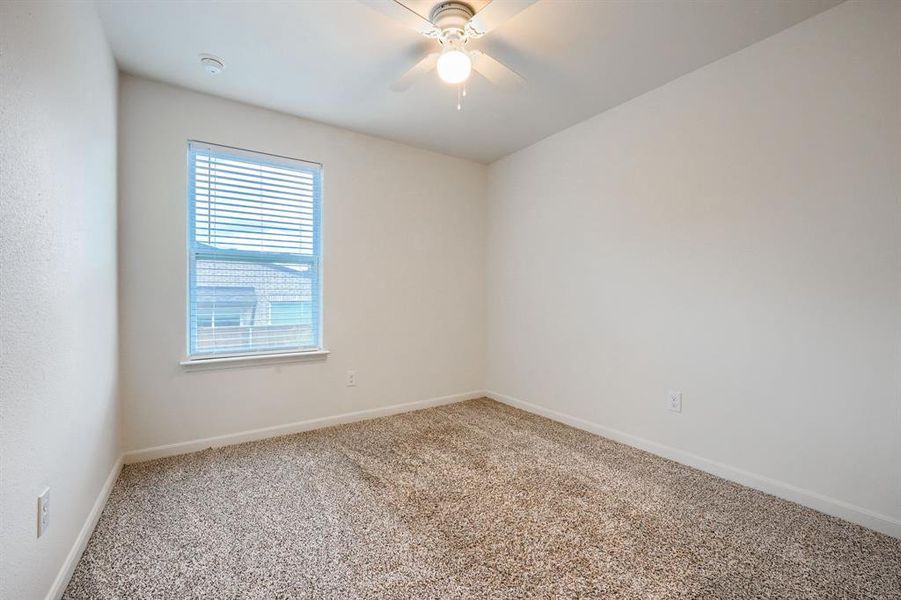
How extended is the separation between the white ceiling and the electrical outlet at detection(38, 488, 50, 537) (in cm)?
206

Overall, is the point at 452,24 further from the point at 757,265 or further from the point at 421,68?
the point at 757,265

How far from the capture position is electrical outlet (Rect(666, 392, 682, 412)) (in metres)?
2.53

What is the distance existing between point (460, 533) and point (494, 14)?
7.17 ft

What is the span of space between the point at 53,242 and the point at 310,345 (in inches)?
74.1

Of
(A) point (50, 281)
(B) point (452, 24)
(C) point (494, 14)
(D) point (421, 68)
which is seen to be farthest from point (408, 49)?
(A) point (50, 281)

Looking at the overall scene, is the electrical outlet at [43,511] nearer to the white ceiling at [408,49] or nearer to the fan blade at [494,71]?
the white ceiling at [408,49]

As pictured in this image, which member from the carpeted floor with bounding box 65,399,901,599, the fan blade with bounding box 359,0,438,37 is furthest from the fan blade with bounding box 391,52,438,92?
the carpeted floor with bounding box 65,399,901,599

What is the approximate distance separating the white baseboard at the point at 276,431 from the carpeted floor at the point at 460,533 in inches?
3.5

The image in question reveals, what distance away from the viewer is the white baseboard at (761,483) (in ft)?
5.88

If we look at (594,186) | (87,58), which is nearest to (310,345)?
(87,58)

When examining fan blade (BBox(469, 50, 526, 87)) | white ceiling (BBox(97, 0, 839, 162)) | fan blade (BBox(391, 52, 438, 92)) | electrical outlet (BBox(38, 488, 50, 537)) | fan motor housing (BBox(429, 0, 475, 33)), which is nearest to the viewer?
electrical outlet (BBox(38, 488, 50, 537))

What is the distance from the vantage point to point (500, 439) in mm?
2912

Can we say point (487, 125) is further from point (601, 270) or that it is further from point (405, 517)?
point (405, 517)

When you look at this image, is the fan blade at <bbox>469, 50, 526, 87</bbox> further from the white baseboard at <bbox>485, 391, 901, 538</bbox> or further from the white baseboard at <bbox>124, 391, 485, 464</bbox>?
the white baseboard at <bbox>124, 391, 485, 464</bbox>
